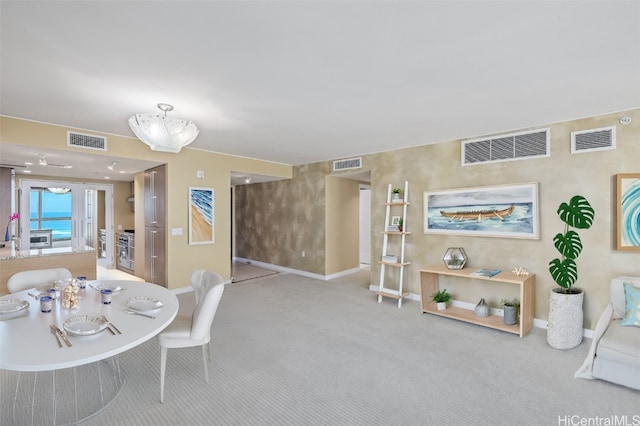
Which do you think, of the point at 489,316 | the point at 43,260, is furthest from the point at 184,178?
the point at 489,316

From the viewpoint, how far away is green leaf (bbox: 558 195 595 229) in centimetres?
310

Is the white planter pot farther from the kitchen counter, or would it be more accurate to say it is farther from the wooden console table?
the kitchen counter

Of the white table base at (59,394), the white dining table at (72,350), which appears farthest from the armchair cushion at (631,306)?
the white table base at (59,394)

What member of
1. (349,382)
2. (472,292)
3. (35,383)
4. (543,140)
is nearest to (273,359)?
(349,382)

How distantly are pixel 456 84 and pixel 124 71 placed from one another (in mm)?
2747

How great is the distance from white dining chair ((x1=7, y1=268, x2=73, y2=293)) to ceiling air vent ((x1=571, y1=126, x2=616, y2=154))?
568cm

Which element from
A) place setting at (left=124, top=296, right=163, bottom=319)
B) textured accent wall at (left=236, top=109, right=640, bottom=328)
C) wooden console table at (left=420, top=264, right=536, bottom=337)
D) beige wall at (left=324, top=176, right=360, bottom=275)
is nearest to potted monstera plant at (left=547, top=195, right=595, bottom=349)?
wooden console table at (left=420, top=264, right=536, bottom=337)

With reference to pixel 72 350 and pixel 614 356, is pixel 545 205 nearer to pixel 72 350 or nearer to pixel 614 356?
pixel 614 356

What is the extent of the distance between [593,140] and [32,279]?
5980 mm

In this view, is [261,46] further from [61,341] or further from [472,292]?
[472,292]

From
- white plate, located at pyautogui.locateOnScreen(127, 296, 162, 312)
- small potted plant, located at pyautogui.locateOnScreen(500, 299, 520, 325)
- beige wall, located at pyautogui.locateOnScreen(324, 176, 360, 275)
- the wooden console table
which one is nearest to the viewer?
white plate, located at pyautogui.locateOnScreen(127, 296, 162, 312)

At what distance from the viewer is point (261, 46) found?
2.05 m

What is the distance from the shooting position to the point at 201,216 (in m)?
5.43

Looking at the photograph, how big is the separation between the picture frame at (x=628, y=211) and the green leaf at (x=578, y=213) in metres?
A: 0.30
